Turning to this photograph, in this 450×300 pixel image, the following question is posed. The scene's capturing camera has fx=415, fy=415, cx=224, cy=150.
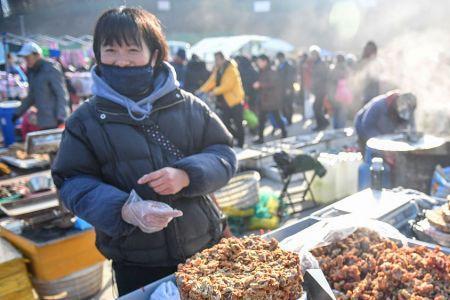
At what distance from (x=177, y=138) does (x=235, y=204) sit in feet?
9.34

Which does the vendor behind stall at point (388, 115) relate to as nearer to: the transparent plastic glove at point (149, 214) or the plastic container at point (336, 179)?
the plastic container at point (336, 179)

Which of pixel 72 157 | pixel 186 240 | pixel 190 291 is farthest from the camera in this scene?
pixel 186 240

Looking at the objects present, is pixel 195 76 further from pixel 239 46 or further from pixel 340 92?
pixel 239 46

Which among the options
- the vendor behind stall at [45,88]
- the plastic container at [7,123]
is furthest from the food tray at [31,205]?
the plastic container at [7,123]

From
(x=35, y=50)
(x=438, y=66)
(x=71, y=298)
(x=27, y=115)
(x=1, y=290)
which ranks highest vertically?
(x=35, y=50)

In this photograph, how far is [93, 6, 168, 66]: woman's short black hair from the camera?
160cm

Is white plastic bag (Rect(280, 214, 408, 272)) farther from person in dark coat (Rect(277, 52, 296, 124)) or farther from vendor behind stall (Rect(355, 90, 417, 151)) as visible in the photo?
person in dark coat (Rect(277, 52, 296, 124))

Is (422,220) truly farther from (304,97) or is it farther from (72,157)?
(304,97)

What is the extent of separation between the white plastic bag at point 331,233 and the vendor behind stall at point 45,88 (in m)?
4.47

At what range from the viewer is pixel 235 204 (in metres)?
4.49

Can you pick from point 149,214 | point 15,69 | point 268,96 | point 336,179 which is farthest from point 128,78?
point 15,69

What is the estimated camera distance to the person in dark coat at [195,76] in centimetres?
879

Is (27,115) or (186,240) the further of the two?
(27,115)

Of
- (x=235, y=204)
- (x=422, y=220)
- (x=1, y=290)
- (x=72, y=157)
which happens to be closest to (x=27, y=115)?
(x=235, y=204)
